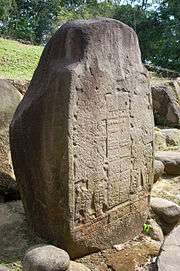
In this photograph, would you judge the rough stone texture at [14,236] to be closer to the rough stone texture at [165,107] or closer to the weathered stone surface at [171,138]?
the weathered stone surface at [171,138]

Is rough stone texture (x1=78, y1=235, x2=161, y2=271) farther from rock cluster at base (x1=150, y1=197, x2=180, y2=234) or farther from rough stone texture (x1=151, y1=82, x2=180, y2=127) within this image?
rough stone texture (x1=151, y1=82, x2=180, y2=127)

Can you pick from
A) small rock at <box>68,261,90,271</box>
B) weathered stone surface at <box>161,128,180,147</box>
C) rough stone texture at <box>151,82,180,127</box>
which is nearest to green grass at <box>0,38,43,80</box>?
rough stone texture at <box>151,82,180,127</box>

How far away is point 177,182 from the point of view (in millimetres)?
4574

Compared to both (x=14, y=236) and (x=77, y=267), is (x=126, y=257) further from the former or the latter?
(x=14, y=236)

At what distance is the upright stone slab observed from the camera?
2650 mm

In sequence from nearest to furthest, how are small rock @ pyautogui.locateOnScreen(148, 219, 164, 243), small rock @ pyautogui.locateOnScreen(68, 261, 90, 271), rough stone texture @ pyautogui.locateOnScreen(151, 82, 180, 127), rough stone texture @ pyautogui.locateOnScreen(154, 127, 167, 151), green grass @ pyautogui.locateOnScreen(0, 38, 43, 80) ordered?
small rock @ pyautogui.locateOnScreen(68, 261, 90, 271)
small rock @ pyautogui.locateOnScreen(148, 219, 164, 243)
rough stone texture @ pyautogui.locateOnScreen(154, 127, 167, 151)
rough stone texture @ pyautogui.locateOnScreen(151, 82, 180, 127)
green grass @ pyautogui.locateOnScreen(0, 38, 43, 80)

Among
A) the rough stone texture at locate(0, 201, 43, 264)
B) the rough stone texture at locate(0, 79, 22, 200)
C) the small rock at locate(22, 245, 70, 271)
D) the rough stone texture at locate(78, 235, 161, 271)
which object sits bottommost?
the rough stone texture at locate(78, 235, 161, 271)

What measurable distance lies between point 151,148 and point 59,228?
107 cm

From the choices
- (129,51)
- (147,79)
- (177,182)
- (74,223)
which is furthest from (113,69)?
Answer: (177,182)

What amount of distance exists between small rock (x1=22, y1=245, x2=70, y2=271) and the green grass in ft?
18.5

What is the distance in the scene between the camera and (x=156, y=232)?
3.34 m

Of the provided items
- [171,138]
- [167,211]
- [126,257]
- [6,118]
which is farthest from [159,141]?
[126,257]

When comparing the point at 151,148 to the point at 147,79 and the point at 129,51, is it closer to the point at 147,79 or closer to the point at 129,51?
the point at 147,79

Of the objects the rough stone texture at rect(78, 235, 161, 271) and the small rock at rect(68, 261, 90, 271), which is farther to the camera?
the rough stone texture at rect(78, 235, 161, 271)
